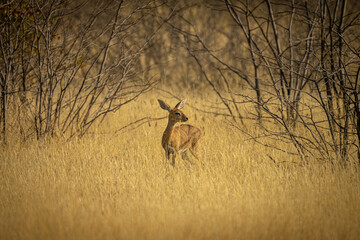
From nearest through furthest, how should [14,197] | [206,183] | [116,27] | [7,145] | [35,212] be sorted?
[35,212] < [14,197] < [206,183] < [7,145] < [116,27]

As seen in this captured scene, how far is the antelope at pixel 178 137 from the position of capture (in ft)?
18.2

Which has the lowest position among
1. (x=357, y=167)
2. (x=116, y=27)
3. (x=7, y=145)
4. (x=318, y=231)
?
(x=318, y=231)

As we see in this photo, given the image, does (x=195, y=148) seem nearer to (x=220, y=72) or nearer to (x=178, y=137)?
(x=178, y=137)

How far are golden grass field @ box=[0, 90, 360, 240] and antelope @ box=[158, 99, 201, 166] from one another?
0.60ft

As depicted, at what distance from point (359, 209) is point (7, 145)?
5.18 m

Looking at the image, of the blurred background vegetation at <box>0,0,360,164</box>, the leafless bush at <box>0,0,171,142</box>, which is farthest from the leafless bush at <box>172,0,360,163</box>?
the leafless bush at <box>0,0,171,142</box>

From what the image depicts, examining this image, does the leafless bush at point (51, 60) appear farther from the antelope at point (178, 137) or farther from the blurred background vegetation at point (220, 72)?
the antelope at point (178, 137)

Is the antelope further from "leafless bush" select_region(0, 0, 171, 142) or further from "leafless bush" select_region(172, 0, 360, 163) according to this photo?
"leafless bush" select_region(0, 0, 171, 142)

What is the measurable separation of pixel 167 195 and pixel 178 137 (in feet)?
5.69

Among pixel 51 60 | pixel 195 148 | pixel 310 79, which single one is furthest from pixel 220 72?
pixel 51 60

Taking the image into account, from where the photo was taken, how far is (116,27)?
6430 mm

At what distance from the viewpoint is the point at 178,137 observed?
5.74 meters

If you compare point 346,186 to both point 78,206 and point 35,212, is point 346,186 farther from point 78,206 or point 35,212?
point 35,212

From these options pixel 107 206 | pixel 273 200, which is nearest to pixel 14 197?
pixel 107 206
